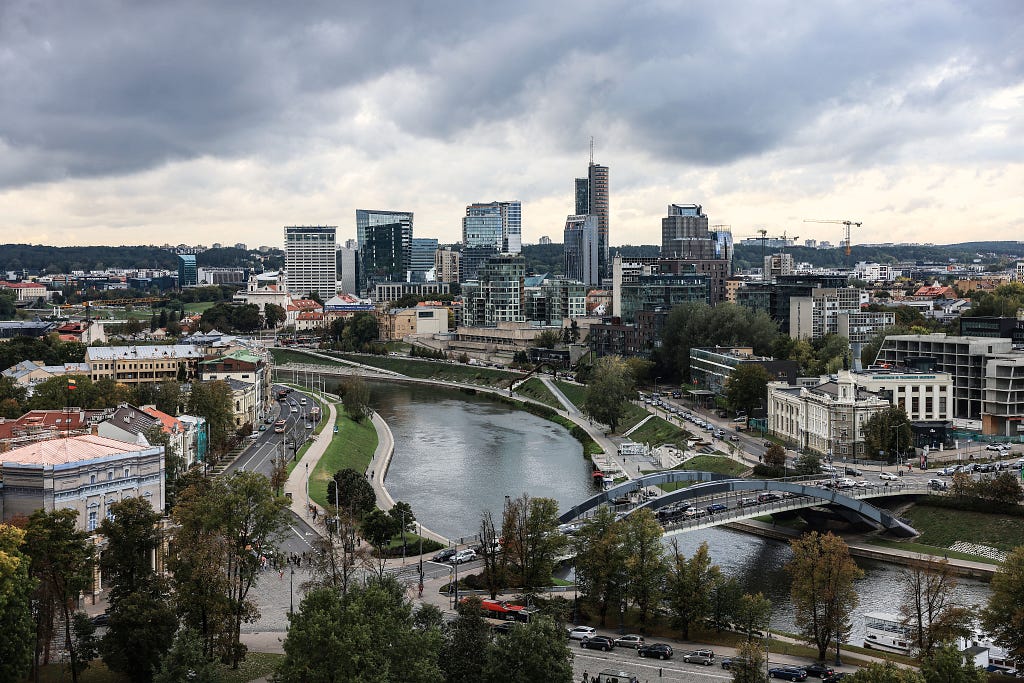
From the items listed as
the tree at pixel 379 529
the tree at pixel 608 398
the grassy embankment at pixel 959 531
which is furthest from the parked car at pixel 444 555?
the tree at pixel 608 398

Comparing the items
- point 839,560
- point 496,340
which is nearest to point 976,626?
point 839,560

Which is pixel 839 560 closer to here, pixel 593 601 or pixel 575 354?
pixel 593 601

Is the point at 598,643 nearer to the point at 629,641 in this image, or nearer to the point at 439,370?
the point at 629,641

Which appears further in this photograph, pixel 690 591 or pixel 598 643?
pixel 690 591

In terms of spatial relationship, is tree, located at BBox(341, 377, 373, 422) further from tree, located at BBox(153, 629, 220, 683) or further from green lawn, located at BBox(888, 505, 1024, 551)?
tree, located at BBox(153, 629, 220, 683)

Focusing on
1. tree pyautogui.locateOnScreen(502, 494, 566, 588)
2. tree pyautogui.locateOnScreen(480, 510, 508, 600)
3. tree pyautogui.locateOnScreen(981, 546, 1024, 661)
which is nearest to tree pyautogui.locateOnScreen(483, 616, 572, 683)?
tree pyautogui.locateOnScreen(480, 510, 508, 600)

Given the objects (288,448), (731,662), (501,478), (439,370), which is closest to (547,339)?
(439,370)

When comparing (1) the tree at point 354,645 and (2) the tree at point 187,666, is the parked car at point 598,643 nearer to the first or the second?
(1) the tree at point 354,645
